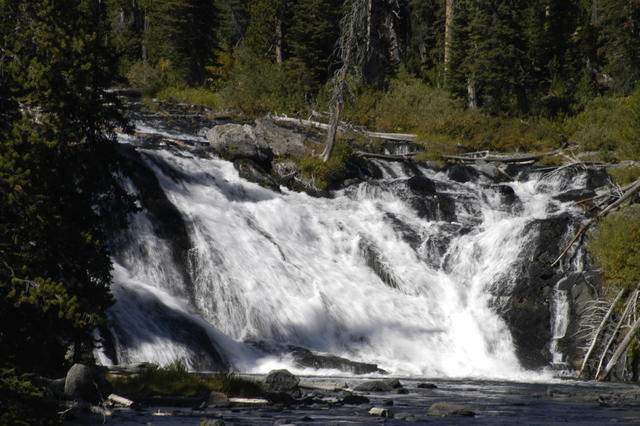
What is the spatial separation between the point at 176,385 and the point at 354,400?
3.31 meters

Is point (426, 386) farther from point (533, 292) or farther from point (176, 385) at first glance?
point (533, 292)

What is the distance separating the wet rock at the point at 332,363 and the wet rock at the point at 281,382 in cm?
488

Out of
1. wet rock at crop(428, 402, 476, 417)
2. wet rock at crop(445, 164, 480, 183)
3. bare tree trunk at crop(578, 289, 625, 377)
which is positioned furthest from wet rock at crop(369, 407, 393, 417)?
wet rock at crop(445, 164, 480, 183)

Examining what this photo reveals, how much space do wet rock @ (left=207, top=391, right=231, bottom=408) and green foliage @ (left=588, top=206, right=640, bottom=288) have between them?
43.2 feet

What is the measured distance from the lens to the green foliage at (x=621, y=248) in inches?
858

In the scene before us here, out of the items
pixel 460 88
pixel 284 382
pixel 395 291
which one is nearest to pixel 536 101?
pixel 460 88

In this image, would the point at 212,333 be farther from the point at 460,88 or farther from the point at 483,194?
the point at 460,88

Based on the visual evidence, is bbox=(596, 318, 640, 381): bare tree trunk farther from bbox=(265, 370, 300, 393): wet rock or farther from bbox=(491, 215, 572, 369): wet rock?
bbox=(265, 370, 300, 393): wet rock

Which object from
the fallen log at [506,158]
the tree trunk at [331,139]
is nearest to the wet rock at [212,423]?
the tree trunk at [331,139]

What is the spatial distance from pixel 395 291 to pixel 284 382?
37.7 feet

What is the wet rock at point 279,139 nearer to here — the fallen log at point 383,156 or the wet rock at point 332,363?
the fallen log at point 383,156

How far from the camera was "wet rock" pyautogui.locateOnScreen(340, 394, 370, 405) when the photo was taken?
14.0m

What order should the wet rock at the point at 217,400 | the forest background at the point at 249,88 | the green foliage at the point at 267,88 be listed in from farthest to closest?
the green foliage at the point at 267,88, the wet rock at the point at 217,400, the forest background at the point at 249,88

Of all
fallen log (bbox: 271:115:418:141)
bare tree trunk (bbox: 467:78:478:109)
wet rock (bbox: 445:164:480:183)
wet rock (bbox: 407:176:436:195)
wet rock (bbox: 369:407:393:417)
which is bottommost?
wet rock (bbox: 369:407:393:417)
